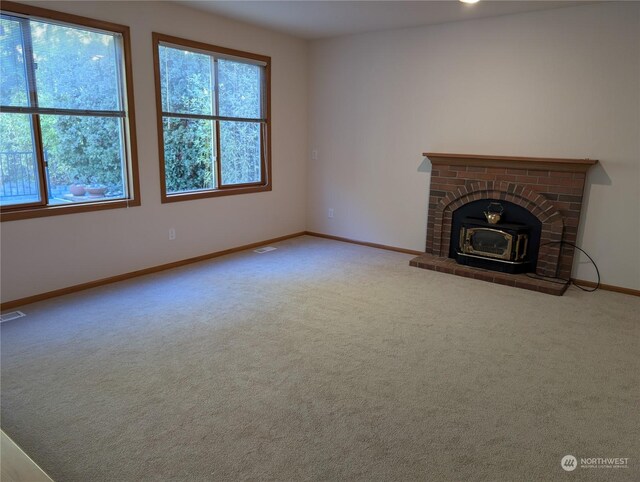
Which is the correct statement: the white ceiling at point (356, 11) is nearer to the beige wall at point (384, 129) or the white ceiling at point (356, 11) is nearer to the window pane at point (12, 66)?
the beige wall at point (384, 129)

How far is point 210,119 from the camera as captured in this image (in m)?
4.71

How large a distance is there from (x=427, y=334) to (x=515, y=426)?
1.02 m

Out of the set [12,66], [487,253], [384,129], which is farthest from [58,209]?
[487,253]

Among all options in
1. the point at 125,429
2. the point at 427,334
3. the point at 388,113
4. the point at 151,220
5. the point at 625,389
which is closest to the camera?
the point at 125,429

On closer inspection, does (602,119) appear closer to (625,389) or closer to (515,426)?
(625,389)

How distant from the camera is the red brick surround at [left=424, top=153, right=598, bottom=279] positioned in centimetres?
411

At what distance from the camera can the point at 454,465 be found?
1.89 metres

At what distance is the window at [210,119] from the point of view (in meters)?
4.32

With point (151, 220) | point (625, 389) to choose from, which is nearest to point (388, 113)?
point (151, 220)

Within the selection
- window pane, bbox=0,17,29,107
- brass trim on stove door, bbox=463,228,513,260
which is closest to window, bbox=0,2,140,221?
window pane, bbox=0,17,29,107

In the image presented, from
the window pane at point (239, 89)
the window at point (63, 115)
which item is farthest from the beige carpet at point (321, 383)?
the window pane at point (239, 89)

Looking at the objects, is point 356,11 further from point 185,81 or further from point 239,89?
point 185,81

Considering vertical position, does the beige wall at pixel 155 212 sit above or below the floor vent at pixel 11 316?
above

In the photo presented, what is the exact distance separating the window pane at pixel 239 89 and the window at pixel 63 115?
1.11 metres
